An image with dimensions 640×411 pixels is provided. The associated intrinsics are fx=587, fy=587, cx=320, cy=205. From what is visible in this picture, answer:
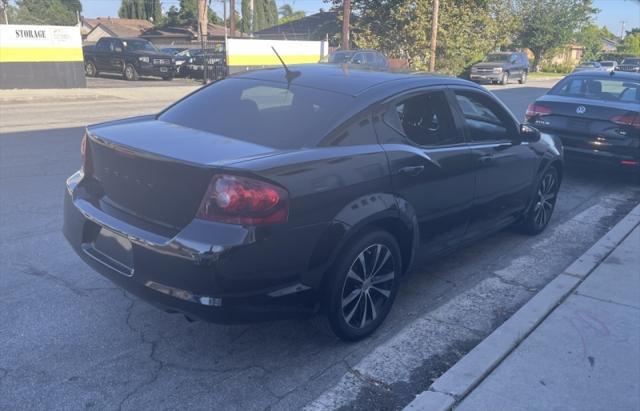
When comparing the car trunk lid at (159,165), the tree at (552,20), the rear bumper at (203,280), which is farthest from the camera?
the tree at (552,20)

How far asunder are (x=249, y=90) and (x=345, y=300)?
1.70m

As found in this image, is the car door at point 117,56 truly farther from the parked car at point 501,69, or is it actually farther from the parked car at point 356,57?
the parked car at point 501,69

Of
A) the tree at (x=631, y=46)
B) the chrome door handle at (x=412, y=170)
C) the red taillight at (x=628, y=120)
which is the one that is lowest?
the red taillight at (x=628, y=120)

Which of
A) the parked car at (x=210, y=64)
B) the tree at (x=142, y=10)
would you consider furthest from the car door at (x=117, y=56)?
the tree at (x=142, y=10)

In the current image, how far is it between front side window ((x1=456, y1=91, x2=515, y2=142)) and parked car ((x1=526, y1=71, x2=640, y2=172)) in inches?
136

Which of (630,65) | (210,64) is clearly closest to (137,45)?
(210,64)

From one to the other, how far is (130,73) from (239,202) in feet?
83.6

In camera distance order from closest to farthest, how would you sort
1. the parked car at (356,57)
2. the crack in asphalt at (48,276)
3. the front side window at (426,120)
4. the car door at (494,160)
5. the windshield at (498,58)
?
the front side window at (426,120) → the crack in asphalt at (48,276) → the car door at (494,160) → the parked car at (356,57) → the windshield at (498,58)

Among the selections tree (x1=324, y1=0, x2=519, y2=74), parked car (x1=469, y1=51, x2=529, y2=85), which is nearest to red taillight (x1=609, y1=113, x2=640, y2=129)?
parked car (x1=469, y1=51, x2=529, y2=85)

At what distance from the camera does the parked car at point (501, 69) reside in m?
34.0

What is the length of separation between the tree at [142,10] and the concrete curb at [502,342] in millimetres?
88291

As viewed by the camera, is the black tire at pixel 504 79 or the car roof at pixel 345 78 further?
the black tire at pixel 504 79

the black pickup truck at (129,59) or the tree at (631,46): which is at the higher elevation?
the tree at (631,46)

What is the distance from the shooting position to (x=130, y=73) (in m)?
26.4
